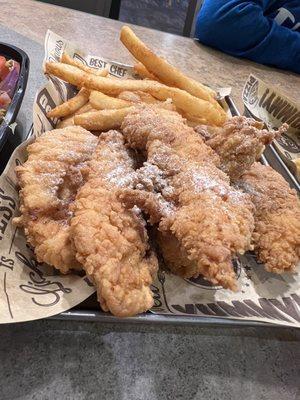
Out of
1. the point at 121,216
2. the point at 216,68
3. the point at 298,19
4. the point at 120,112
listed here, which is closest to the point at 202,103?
the point at 120,112

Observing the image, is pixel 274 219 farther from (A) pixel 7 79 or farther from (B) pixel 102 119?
(A) pixel 7 79

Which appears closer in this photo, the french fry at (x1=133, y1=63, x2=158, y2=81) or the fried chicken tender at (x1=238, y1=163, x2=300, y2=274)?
the fried chicken tender at (x1=238, y1=163, x2=300, y2=274)

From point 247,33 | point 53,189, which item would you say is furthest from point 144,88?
point 247,33

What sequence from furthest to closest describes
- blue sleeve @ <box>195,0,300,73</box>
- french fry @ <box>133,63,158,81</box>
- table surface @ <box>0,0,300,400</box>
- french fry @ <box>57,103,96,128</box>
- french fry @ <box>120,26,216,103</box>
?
1. blue sleeve @ <box>195,0,300,73</box>
2. french fry @ <box>133,63,158,81</box>
3. french fry @ <box>120,26,216,103</box>
4. french fry @ <box>57,103,96,128</box>
5. table surface @ <box>0,0,300,400</box>

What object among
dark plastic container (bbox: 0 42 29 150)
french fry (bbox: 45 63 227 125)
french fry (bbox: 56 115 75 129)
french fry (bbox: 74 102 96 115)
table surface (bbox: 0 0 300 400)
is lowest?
table surface (bbox: 0 0 300 400)

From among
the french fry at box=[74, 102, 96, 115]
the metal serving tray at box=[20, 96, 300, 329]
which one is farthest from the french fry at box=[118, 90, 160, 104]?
the metal serving tray at box=[20, 96, 300, 329]

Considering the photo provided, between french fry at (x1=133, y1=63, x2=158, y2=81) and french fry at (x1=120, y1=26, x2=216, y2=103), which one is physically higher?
french fry at (x1=120, y1=26, x2=216, y2=103)

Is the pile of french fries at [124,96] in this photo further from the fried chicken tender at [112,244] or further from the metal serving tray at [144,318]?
the metal serving tray at [144,318]

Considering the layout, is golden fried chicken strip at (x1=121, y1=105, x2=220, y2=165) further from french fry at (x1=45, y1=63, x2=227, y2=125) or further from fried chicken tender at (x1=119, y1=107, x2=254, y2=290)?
french fry at (x1=45, y1=63, x2=227, y2=125)
